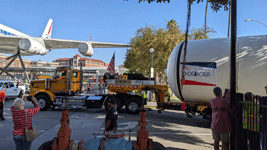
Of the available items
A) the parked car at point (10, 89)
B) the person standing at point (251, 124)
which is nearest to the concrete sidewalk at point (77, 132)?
the person standing at point (251, 124)

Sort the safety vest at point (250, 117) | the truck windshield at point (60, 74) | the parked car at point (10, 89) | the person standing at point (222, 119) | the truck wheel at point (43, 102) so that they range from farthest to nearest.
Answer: the parked car at point (10, 89) → the truck windshield at point (60, 74) → the truck wheel at point (43, 102) → the person standing at point (222, 119) → the safety vest at point (250, 117)

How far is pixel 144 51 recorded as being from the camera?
2109cm

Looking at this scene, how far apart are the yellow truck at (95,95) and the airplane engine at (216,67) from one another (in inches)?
83.4

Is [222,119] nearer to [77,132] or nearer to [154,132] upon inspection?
[154,132]

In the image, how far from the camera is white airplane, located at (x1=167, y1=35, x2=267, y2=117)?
706cm

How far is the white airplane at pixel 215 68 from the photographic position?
7.06 meters

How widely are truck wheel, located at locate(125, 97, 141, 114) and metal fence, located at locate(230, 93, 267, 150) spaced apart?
7209 millimetres

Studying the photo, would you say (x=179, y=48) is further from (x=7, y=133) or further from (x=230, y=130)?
(x=7, y=133)

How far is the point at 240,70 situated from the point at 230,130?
3.55 m

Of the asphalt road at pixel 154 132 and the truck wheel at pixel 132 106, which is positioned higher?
the truck wheel at pixel 132 106

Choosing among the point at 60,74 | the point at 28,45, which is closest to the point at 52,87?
the point at 60,74

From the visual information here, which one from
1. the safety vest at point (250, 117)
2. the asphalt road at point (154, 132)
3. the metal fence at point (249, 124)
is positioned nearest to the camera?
the metal fence at point (249, 124)

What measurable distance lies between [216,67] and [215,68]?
0.05 m

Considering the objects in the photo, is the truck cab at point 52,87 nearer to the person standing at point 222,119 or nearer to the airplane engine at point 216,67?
the airplane engine at point 216,67
